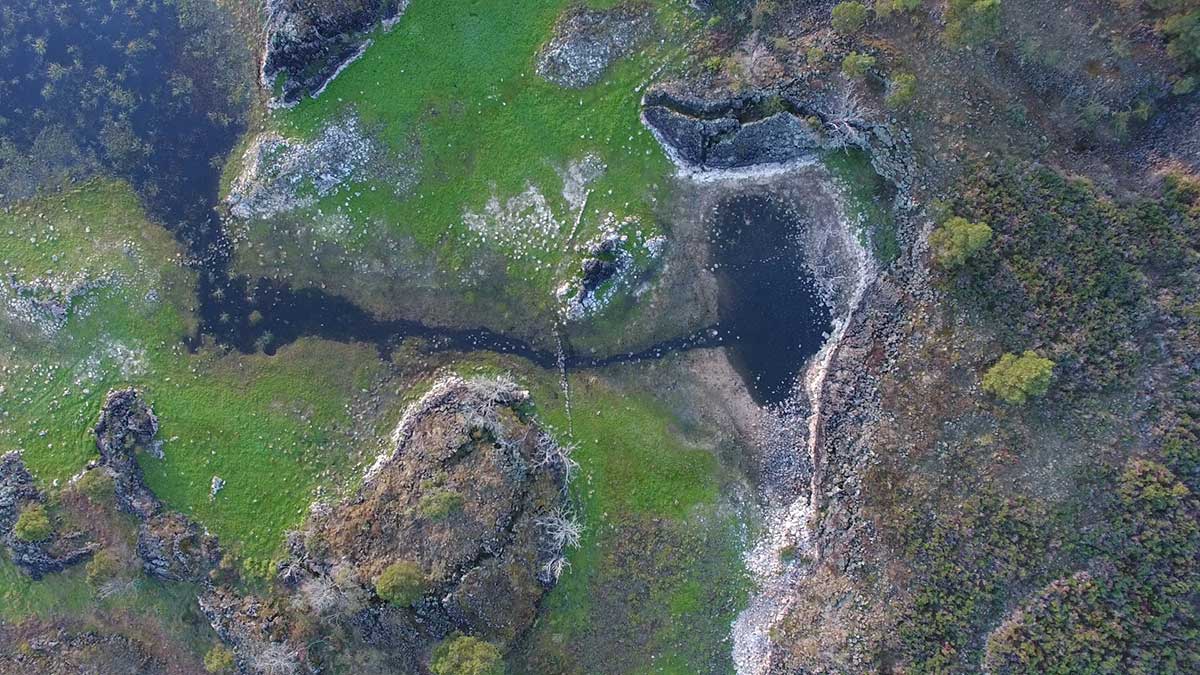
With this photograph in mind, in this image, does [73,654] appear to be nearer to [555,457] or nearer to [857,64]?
[555,457]

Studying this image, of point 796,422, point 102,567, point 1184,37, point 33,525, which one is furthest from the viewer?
point 796,422

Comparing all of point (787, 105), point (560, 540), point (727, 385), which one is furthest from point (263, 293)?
point (787, 105)

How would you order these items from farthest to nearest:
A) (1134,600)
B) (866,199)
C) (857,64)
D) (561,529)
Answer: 1. (866,199)
2. (561,529)
3. (857,64)
4. (1134,600)

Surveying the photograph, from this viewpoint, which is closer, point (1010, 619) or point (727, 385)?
point (1010, 619)

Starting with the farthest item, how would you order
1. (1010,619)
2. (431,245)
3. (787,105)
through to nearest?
(431,245) → (787,105) → (1010,619)

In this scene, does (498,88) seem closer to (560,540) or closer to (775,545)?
(560,540)

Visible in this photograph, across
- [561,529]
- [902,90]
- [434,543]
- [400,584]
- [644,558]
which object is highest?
[902,90]

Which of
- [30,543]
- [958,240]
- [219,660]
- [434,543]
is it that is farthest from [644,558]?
[30,543]

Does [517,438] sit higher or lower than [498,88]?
lower
